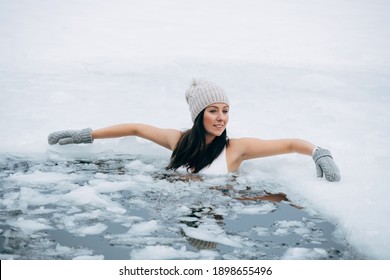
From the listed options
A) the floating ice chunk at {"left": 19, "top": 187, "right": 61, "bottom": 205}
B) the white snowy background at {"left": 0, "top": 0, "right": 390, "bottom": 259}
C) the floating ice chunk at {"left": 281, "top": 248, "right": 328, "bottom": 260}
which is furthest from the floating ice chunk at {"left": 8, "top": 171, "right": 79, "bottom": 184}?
the floating ice chunk at {"left": 281, "top": 248, "right": 328, "bottom": 260}

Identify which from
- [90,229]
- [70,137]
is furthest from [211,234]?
[70,137]

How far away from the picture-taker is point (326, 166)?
377 centimetres

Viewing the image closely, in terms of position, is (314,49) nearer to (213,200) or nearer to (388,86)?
(388,86)

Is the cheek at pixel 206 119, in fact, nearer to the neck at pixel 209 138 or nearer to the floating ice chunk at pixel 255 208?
the neck at pixel 209 138

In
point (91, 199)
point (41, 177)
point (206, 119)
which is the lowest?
point (91, 199)

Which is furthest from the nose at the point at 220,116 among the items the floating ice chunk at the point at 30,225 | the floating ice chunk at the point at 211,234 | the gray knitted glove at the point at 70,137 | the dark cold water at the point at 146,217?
the floating ice chunk at the point at 30,225

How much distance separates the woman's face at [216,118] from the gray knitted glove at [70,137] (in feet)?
3.75

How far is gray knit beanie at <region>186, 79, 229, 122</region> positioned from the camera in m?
3.91

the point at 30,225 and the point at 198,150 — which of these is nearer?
the point at 30,225

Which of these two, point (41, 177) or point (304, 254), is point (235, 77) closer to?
point (41, 177)

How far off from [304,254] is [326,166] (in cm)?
118

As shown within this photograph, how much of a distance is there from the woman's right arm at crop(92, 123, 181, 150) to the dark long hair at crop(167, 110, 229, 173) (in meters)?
0.21

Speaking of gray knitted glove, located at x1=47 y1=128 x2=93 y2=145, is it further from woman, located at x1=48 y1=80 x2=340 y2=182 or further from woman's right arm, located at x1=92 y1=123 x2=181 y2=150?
woman, located at x1=48 y1=80 x2=340 y2=182

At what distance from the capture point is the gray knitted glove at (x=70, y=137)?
174 inches
